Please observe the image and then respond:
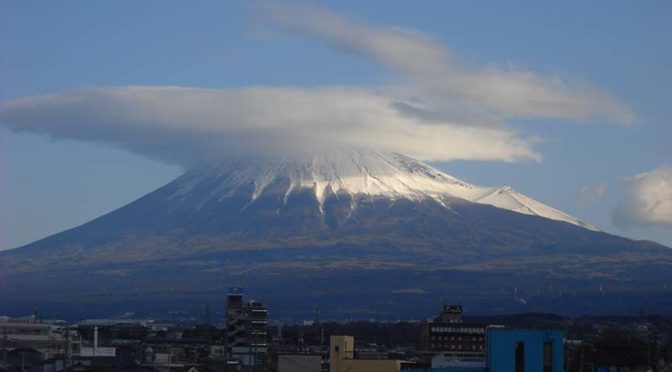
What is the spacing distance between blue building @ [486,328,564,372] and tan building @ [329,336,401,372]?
466 cm

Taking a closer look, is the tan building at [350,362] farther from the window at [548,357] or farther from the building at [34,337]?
the building at [34,337]

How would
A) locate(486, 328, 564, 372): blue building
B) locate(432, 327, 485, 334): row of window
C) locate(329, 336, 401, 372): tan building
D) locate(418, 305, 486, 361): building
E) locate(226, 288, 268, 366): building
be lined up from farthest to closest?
locate(432, 327, 485, 334): row of window < locate(418, 305, 486, 361): building < locate(226, 288, 268, 366): building < locate(329, 336, 401, 372): tan building < locate(486, 328, 564, 372): blue building

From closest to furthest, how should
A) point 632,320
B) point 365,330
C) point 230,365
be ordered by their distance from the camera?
point 230,365 < point 365,330 < point 632,320

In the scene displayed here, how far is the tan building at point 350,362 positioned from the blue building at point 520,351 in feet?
15.3

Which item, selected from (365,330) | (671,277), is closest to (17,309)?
(365,330)

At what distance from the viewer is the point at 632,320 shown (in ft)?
405

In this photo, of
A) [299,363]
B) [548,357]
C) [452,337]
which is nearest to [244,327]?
[452,337]

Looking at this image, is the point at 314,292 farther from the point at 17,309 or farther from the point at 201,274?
the point at 17,309

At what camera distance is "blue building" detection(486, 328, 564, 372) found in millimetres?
27766

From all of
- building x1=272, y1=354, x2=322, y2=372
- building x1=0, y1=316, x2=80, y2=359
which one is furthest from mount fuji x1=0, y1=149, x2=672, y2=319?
building x1=272, y1=354, x2=322, y2=372

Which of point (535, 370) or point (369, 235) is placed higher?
point (369, 235)

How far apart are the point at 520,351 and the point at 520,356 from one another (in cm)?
8

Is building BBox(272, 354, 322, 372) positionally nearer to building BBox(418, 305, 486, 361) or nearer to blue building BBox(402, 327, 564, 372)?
blue building BBox(402, 327, 564, 372)

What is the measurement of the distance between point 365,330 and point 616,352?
43242 mm
